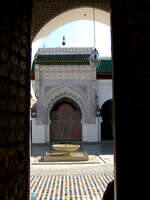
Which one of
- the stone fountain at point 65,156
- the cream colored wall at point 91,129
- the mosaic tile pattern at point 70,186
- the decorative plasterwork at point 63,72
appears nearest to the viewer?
the mosaic tile pattern at point 70,186

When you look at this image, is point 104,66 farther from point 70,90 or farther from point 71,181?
point 71,181

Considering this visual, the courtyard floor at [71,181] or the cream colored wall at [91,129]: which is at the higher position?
the cream colored wall at [91,129]

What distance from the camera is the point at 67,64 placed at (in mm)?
7609

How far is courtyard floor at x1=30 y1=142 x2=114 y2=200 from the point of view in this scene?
2170 mm

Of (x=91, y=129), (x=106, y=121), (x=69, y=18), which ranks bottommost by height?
(x=91, y=129)

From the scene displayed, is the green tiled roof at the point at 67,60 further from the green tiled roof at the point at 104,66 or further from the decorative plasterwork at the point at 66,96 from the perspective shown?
the decorative plasterwork at the point at 66,96

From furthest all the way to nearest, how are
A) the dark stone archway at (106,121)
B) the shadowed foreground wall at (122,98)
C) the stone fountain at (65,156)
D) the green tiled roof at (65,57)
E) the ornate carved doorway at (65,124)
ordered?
1. the dark stone archway at (106,121)
2. the ornate carved doorway at (65,124)
3. the green tiled roof at (65,57)
4. the stone fountain at (65,156)
5. the shadowed foreground wall at (122,98)

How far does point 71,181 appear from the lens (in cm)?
276

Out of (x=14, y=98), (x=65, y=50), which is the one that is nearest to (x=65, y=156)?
(x=14, y=98)

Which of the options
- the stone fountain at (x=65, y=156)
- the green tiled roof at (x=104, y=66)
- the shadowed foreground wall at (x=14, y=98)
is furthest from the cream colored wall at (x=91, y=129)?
the shadowed foreground wall at (x=14, y=98)

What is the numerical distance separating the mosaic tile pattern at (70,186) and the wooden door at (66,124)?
5.04 m

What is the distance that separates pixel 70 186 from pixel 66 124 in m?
5.79

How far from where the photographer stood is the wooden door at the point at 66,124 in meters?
8.16

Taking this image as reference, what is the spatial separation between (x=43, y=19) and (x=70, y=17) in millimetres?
355
